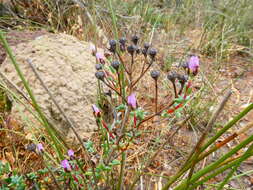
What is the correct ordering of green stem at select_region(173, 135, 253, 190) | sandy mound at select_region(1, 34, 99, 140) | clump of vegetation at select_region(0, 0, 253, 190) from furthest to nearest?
sandy mound at select_region(1, 34, 99, 140) < clump of vegetation at select_region(0, 0, 253, 190) < green stem at select_region(173, 135, 253, 190)

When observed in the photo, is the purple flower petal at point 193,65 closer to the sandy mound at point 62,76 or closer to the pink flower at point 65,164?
the pink flower at point 65,164

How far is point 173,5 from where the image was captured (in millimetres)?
2740

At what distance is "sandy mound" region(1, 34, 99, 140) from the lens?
4.33ft

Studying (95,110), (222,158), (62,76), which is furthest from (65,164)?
(62,76)

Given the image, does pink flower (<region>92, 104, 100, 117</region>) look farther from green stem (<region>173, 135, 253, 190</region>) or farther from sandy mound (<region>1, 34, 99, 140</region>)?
sandy mound (<region>1, 34, 99, 140</region>)

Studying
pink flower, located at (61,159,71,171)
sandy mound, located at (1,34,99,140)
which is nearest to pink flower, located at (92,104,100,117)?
pink flower, located at (61,159,71,171)

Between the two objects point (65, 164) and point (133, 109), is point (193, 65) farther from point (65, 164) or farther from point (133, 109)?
point (65, 164)

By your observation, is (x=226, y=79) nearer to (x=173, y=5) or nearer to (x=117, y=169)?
(x=173, y=5)

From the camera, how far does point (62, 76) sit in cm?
143

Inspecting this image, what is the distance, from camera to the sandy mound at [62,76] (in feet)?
4.33

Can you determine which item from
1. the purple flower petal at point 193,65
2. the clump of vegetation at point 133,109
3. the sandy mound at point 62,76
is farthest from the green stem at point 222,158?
the sandy mound at point 62,76

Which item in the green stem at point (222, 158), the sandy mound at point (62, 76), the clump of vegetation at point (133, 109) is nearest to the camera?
the green stem at point (222, 158)

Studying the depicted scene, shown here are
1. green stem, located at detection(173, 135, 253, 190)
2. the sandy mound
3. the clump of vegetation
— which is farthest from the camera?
the sandy mound

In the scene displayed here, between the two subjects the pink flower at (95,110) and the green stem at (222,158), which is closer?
the green stem at (222,158)
